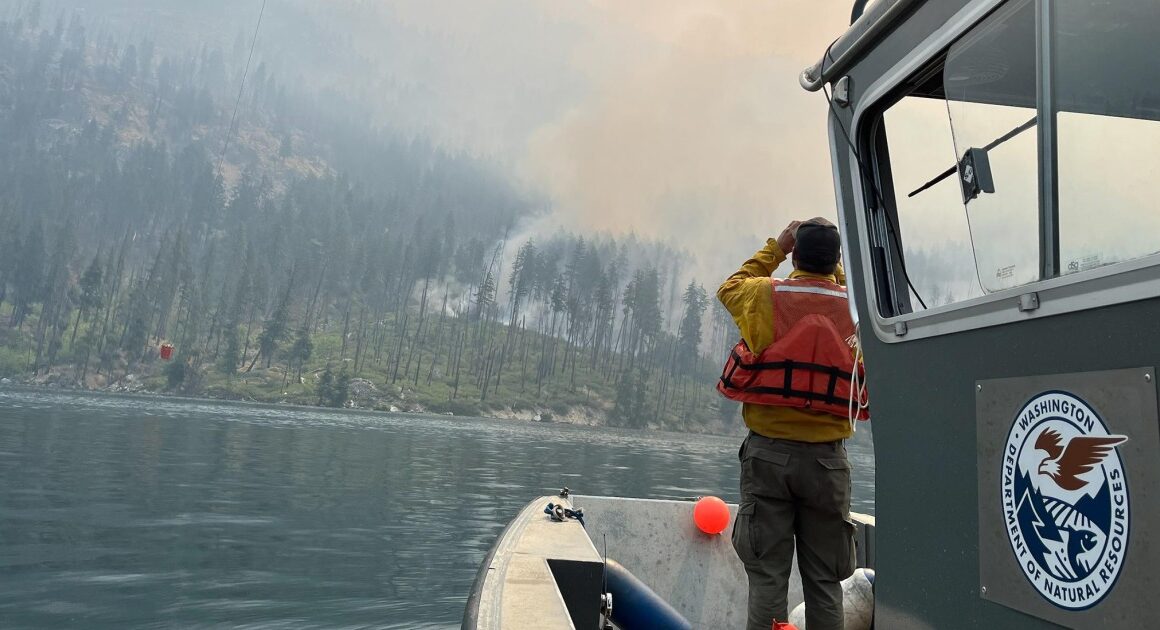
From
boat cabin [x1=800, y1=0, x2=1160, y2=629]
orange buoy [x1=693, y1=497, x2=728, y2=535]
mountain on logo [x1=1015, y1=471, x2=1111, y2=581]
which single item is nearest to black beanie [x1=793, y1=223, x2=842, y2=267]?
boat cabin [x1=800, y1=0, x2=1160, y2=629]

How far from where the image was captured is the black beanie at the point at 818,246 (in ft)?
13.3

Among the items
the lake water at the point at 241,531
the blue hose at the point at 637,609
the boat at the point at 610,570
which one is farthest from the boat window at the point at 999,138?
the lake water at the point at 241,531

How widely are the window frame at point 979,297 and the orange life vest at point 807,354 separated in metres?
0.74

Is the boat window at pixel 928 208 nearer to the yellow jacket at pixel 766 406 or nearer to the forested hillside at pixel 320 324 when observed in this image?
the yellow jacket at pixel 766 406

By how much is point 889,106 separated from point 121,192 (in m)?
232

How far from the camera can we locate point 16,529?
13258 mm

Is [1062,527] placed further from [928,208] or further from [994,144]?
[928,208]

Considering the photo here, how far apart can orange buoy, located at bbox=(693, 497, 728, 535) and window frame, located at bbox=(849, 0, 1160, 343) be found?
162 inches

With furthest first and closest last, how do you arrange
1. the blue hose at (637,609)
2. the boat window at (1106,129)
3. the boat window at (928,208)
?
the blue hose at (637,609), the boat window at (928,208), the boat window at (1106,129)

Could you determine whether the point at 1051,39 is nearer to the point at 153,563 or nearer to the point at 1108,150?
the point at 1108,150

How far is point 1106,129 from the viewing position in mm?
2055

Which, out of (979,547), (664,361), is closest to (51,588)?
(979,547)

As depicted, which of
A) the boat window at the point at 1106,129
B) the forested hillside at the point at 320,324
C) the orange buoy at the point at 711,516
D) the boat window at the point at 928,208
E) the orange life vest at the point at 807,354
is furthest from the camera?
the forested hillside at the point at 320,324

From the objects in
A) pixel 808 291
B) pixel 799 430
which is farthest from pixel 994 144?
pixel 799 430
